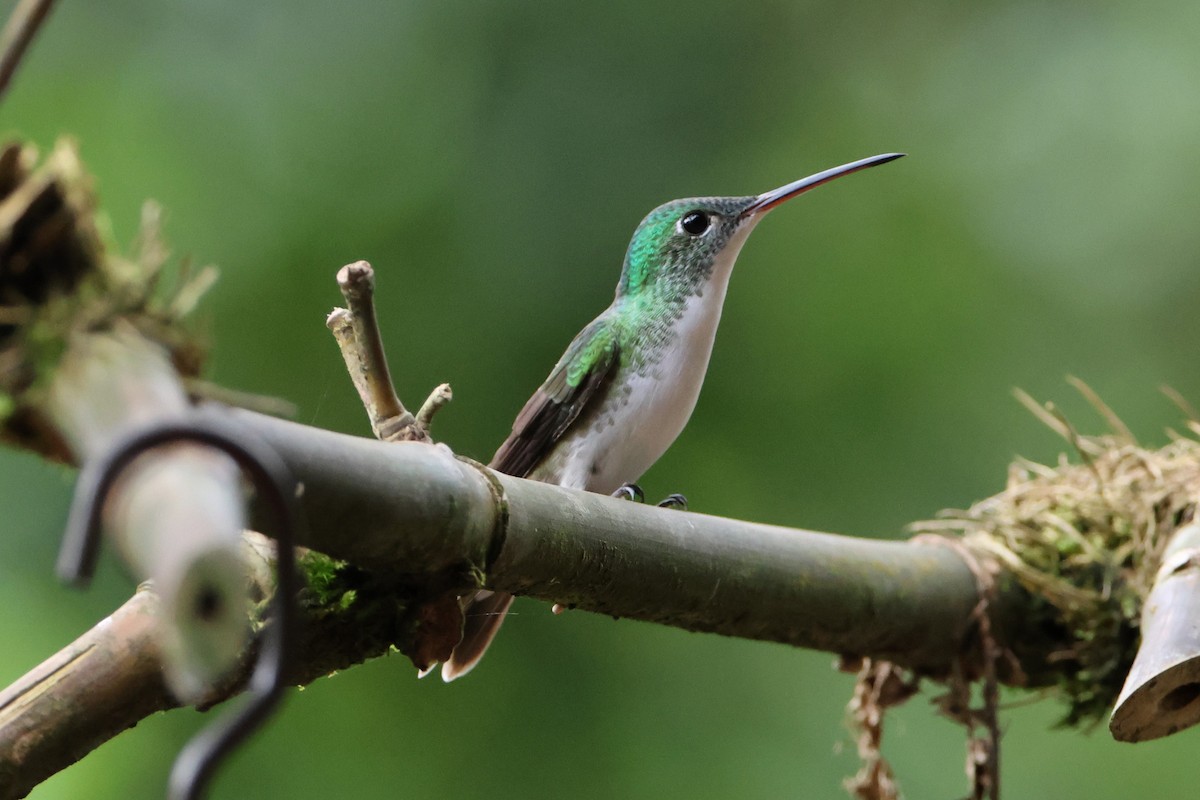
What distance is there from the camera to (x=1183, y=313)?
5.86m

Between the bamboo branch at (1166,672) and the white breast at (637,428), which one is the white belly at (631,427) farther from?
the bamboo branch at (1166,672)

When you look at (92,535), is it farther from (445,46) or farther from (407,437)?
(445,46)

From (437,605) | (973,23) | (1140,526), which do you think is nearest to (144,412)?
(437,605)

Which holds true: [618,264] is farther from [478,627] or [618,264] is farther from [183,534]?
[183,534]

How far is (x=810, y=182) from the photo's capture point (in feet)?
10.3

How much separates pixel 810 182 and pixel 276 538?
249 centimetres

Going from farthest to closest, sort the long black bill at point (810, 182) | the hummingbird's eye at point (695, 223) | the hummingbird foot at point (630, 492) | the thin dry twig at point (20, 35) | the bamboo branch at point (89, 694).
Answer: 1. the hummingbird's eye at point (695, 223)
2. the long black bill at point (810, 182)
3. the hummingbird foot at point (630, 492)
4. the bamboo branch at point (89, 694)
5. the thin dry twig at point (20, 35)

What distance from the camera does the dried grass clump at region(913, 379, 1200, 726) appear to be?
9.41ft

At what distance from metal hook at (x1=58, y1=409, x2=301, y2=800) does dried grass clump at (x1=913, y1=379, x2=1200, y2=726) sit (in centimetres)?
238

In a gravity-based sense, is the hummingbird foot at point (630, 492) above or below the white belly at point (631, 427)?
below

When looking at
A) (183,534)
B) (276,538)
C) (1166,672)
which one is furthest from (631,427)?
(183,534)

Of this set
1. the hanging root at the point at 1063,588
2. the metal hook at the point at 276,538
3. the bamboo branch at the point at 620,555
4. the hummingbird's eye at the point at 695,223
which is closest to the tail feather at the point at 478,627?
the bamboo branch at the point at 620,555

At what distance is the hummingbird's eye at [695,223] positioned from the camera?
3.40 meters

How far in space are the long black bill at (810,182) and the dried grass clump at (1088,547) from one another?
712 mm
